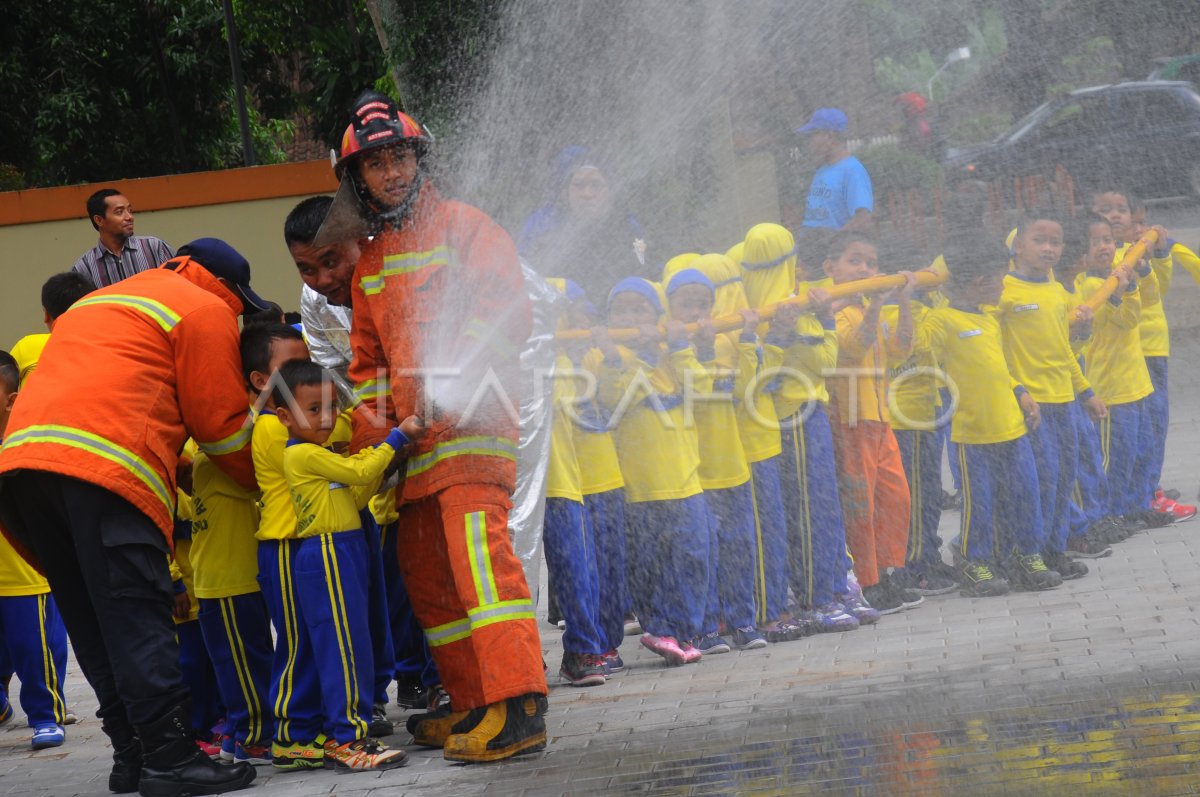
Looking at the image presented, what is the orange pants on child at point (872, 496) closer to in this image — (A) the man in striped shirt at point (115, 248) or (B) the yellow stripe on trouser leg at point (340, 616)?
(B) the yellow stripe on trouser leg at point (340, 616)

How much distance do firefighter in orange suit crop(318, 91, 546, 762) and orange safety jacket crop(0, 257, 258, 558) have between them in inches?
19.5

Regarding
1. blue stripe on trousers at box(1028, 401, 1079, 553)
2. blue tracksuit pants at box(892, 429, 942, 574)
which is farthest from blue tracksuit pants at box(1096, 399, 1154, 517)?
blue tracksuit pants at box(892, 429, 942, 574)

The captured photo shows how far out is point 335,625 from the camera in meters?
5.05

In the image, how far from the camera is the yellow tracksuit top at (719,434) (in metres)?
6.53

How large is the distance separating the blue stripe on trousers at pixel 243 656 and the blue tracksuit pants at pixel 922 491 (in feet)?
10.7

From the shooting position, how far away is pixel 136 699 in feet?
15.6

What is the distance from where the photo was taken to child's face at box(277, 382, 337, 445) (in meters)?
5.04

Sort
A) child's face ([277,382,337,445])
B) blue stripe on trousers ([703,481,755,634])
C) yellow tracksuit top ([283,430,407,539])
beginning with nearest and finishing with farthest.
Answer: yellow tracksuit top ([283,430,407,539])
child's face ([277,382,337,445])
blue stripe on trousers ([703,481,755,634])

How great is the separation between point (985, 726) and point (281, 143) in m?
17.8

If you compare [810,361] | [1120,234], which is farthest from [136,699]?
[1120,234]

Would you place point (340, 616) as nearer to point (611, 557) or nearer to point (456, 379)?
point (456, 379)

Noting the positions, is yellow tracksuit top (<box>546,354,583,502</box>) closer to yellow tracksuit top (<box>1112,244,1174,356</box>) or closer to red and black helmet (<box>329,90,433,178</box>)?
red and black helmet (<box>329,90,433,178</box>)

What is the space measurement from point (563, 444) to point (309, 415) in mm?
A: 1486

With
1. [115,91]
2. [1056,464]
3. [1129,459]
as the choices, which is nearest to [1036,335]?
[1056,464]
